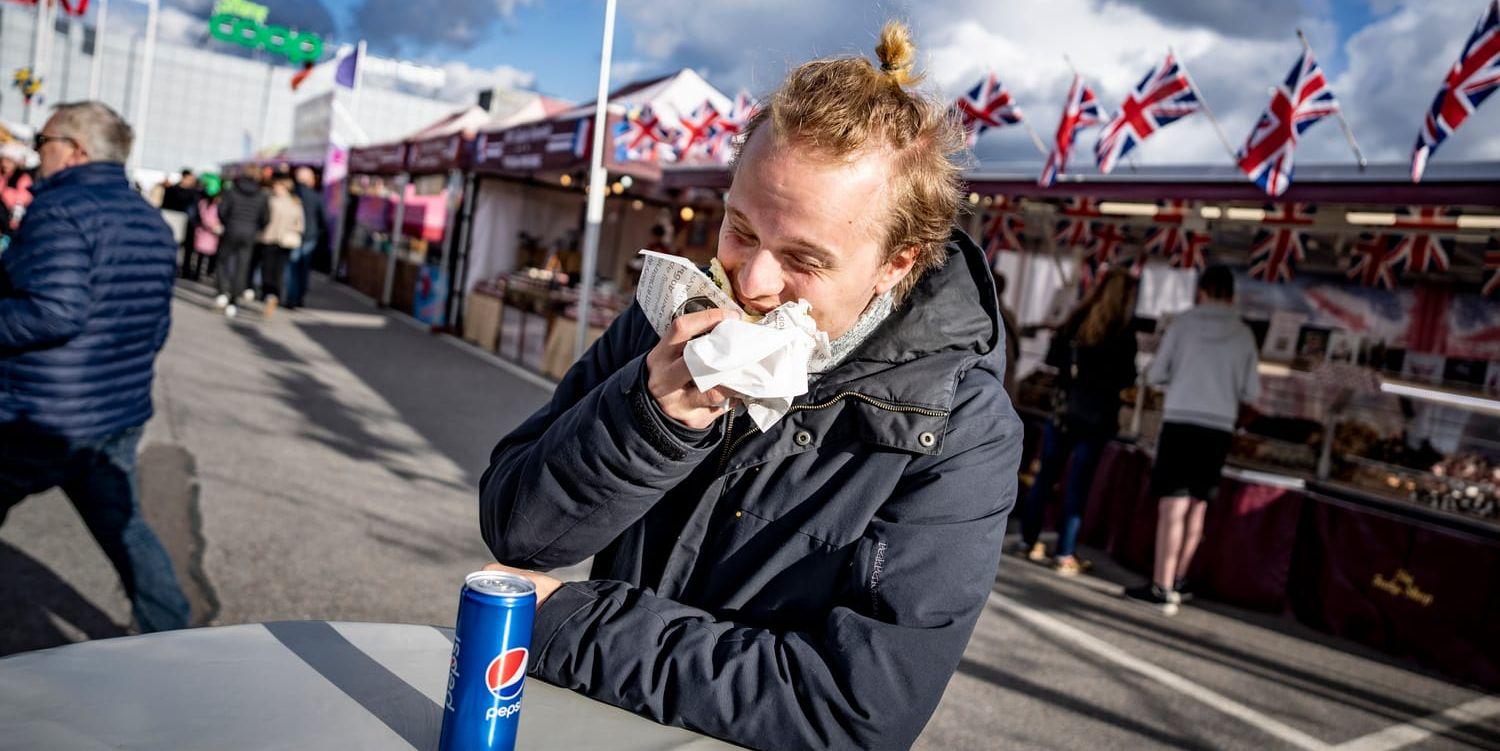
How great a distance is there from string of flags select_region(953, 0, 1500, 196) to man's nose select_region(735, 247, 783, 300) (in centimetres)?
511

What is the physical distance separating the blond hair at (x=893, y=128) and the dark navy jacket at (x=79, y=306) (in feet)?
8.78

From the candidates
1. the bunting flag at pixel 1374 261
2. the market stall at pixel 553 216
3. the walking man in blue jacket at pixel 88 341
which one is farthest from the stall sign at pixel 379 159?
the bunting flag at pixel 1374 261

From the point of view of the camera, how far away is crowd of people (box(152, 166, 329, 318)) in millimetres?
12953

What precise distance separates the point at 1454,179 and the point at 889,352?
5.90 metres

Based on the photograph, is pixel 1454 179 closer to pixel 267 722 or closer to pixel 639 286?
pixel 639 286

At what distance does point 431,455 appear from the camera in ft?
23.5

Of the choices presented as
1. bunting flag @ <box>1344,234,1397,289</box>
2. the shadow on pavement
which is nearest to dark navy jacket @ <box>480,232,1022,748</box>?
the shadow on pavement

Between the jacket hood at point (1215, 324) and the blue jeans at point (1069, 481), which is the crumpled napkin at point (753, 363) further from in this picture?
the blue jeans at point (1069, 481)

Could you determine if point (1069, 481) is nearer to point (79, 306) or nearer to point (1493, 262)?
point (1493, 262)

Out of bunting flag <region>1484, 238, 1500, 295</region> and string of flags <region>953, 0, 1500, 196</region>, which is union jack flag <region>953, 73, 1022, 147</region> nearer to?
string of flags <region>953, 0, 1500, 196</region>

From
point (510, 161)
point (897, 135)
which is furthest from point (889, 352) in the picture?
point (510, 161)

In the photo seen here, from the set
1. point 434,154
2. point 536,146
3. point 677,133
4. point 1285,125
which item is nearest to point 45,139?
point 1285,125

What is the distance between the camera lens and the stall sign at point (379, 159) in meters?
17.7

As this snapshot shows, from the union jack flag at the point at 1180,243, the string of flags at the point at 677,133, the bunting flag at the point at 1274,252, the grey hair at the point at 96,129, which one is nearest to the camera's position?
the grey hair at the point at 96,129
